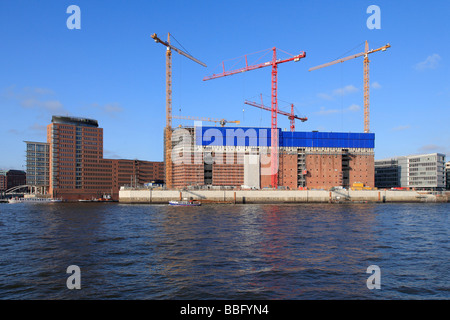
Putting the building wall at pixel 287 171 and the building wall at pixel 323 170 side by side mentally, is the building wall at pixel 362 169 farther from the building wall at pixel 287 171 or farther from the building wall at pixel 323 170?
the building wall at pixel 287 171

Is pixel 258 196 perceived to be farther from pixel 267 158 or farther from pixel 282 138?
pixel 282 138

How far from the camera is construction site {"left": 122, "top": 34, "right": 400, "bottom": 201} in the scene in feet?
543

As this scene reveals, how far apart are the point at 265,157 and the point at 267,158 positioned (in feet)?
3.49

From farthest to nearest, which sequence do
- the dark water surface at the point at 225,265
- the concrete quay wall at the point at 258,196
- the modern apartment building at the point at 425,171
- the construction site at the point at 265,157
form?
the modern apartment building at the point at 425,171
the construction site at the point at 265,157
the concrete quay wall at the point at 258,196
the dark water surface at the point at 225,265

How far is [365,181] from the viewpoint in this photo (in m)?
174

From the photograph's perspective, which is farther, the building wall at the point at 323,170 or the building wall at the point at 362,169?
the building wall at the point at 362,169

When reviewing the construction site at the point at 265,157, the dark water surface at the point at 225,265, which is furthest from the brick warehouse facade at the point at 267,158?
the dark water surface at the point at 225,265

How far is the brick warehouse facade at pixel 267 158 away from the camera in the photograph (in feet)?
546

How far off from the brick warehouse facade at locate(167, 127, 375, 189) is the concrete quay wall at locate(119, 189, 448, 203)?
21045 mm

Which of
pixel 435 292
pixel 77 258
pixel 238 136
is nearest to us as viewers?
pixel 435 292

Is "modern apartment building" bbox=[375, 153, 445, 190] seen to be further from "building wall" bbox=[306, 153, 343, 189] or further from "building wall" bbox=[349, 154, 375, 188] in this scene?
"building wall" bbox=[306, 153, 343, 189]
